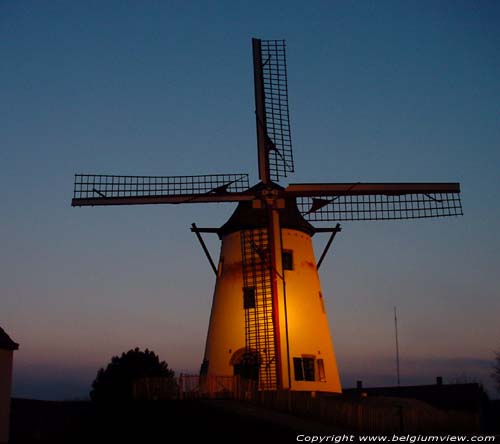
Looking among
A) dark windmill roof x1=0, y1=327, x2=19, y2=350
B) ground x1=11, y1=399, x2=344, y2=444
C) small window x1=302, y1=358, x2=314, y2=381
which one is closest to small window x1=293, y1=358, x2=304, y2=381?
small window x1=302, y1=358, x2=314, y2=381

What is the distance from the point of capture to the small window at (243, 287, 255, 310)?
30.1 meters

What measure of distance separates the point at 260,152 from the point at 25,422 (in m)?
21.3

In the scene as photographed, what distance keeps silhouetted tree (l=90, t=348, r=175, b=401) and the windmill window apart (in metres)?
12.6

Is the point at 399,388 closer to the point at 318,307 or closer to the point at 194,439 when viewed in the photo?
the point at 318,307

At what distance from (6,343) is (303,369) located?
11271 millimetres

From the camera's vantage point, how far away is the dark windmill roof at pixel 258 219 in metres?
31.0

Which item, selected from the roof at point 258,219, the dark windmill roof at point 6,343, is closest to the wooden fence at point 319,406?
the dark windmill roof at point 6,343

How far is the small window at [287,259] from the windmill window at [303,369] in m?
3.53

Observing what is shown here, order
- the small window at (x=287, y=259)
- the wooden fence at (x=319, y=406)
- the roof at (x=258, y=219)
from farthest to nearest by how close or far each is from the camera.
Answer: the roof at (x=258, y=219)
the small window at (x=287, y=259)
the wooden fence at (x=319, y=406)

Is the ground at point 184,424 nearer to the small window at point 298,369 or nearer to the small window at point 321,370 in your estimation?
the small window at point 298,369

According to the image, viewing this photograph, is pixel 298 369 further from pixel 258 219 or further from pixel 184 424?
pixel 184 424

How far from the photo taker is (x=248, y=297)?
30.3 metres

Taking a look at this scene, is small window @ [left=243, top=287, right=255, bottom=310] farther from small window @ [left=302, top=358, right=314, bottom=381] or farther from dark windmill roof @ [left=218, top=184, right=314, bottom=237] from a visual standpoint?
small window @ [left=302, top=358, right=314, bottom=381]

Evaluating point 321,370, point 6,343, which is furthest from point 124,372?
point 321,370
